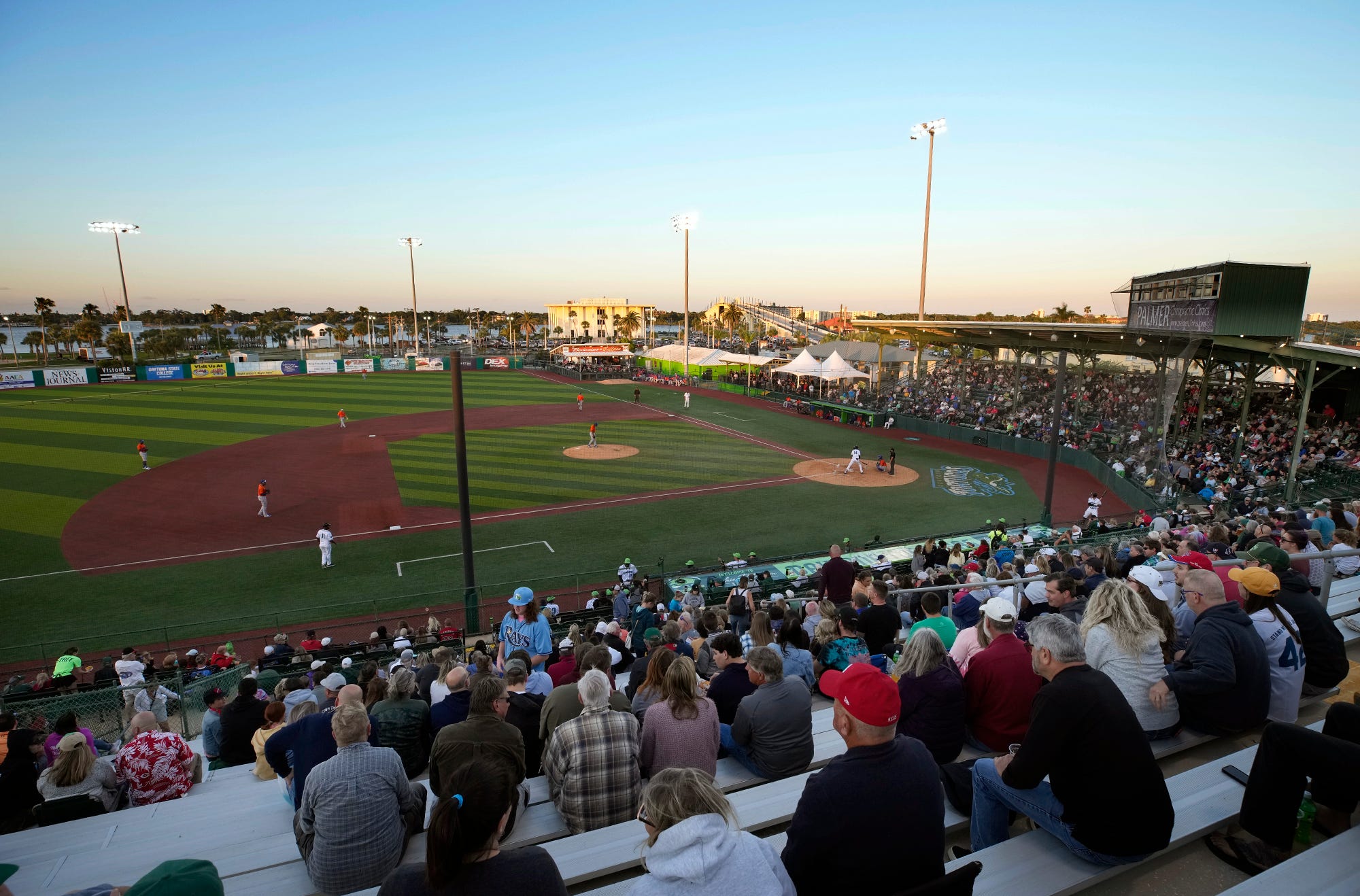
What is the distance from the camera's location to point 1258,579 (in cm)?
464

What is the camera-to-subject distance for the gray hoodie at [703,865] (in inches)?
93.7

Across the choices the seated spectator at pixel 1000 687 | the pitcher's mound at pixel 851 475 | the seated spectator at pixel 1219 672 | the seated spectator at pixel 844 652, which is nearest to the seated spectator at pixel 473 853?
the seated spectator at pixel 1000 687

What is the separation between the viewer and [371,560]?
1925cm

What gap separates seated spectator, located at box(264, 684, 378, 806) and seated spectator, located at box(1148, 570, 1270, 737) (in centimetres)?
527

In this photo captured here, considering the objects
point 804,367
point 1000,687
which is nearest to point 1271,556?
point 1000,687

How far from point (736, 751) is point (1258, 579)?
3.69m

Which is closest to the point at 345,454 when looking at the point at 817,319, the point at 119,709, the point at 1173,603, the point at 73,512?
the point at 73,512

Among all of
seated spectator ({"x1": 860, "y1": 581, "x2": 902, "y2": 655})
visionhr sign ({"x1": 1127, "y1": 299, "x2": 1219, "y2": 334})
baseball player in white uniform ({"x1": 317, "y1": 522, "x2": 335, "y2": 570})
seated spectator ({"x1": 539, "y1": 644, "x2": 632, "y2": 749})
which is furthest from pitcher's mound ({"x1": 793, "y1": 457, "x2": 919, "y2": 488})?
seated spectator ({"x1": 539, "y1": 644, "x2": 632, "y2": 749})

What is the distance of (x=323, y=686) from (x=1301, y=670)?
30.6 ft

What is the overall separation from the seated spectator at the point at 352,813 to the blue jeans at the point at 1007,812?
3151mm

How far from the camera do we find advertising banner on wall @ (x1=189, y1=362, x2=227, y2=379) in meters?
66.9

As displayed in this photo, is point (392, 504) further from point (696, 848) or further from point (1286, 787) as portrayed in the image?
point (1286, 787)

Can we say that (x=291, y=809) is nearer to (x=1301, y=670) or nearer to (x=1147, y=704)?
(x=1147, y=704)

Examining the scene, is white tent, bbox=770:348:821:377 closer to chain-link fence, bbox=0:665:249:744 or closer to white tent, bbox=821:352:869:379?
white tent, bbox=821:352:869:379
